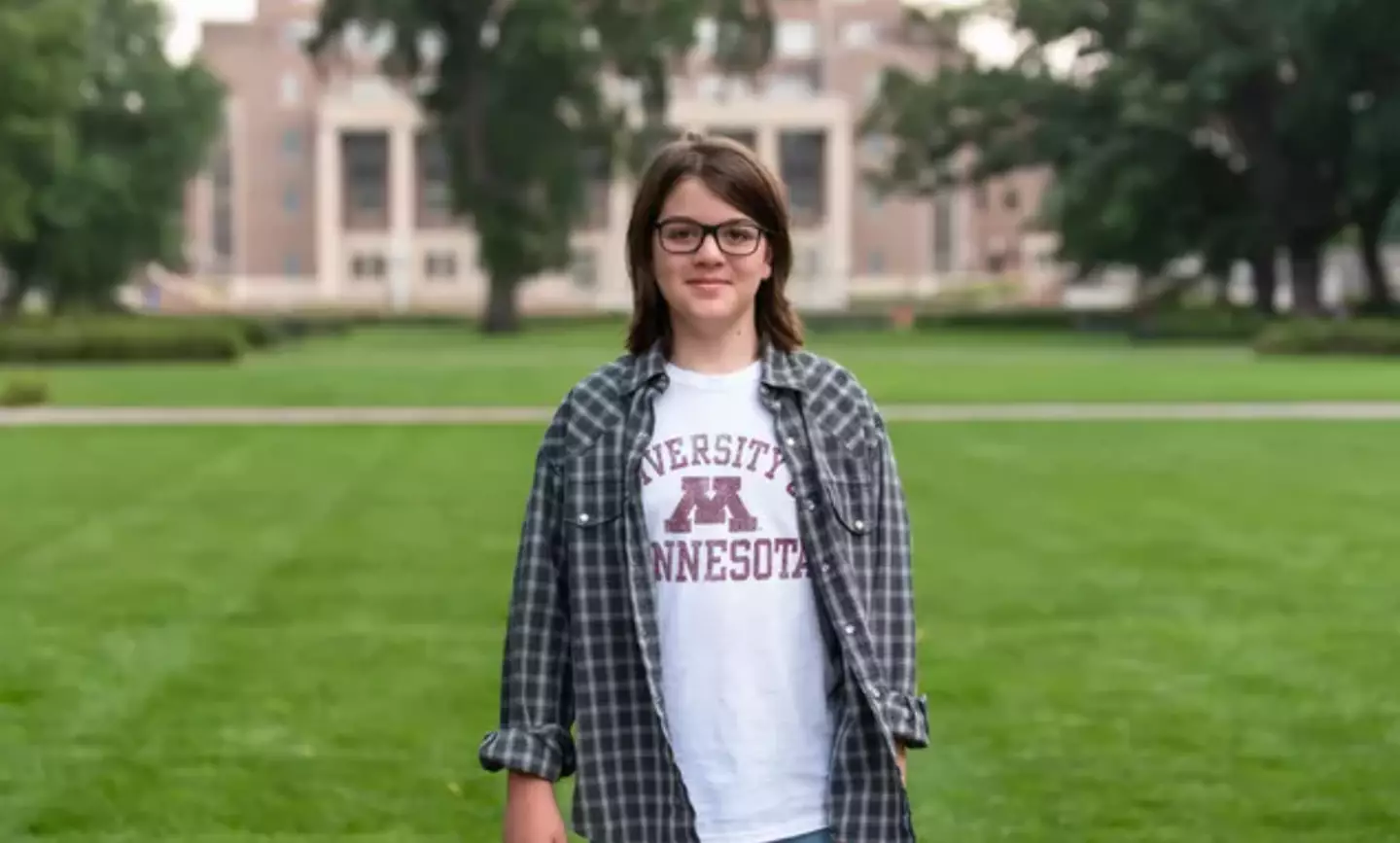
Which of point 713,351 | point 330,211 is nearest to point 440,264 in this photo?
point 330,211

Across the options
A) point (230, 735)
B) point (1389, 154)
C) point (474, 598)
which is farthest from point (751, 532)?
point (1389, 154)

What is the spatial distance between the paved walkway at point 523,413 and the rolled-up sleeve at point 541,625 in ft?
58.3

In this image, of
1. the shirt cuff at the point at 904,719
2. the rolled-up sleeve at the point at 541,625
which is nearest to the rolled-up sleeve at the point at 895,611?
the shirt cuff at the point at 904,719

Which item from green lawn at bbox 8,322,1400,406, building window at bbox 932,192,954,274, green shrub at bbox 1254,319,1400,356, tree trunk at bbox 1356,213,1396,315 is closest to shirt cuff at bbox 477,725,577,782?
green lawn at bbox 8,322,1400,406

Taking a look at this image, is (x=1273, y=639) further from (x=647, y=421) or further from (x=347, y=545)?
(x=647, y=421)

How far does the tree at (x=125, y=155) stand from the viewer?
54.9 metres

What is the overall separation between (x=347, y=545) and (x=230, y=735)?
4736mm

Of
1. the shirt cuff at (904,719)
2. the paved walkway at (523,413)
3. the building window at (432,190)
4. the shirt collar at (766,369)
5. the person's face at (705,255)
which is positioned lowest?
the paved walkway at (523,413)

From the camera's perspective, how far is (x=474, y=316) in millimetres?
66438

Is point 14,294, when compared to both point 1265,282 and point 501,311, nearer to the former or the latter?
point 501,311

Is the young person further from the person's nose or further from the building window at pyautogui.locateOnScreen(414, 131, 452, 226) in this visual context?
the building window at pyautogui.locateOnScreen(414, 131, 452, 226)

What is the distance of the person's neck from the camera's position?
281 cm

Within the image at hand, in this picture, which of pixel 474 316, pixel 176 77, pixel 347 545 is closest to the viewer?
pixel 347 545

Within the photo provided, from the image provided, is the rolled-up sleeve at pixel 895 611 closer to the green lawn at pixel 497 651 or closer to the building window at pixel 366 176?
the green lawn at pixel 497 651
